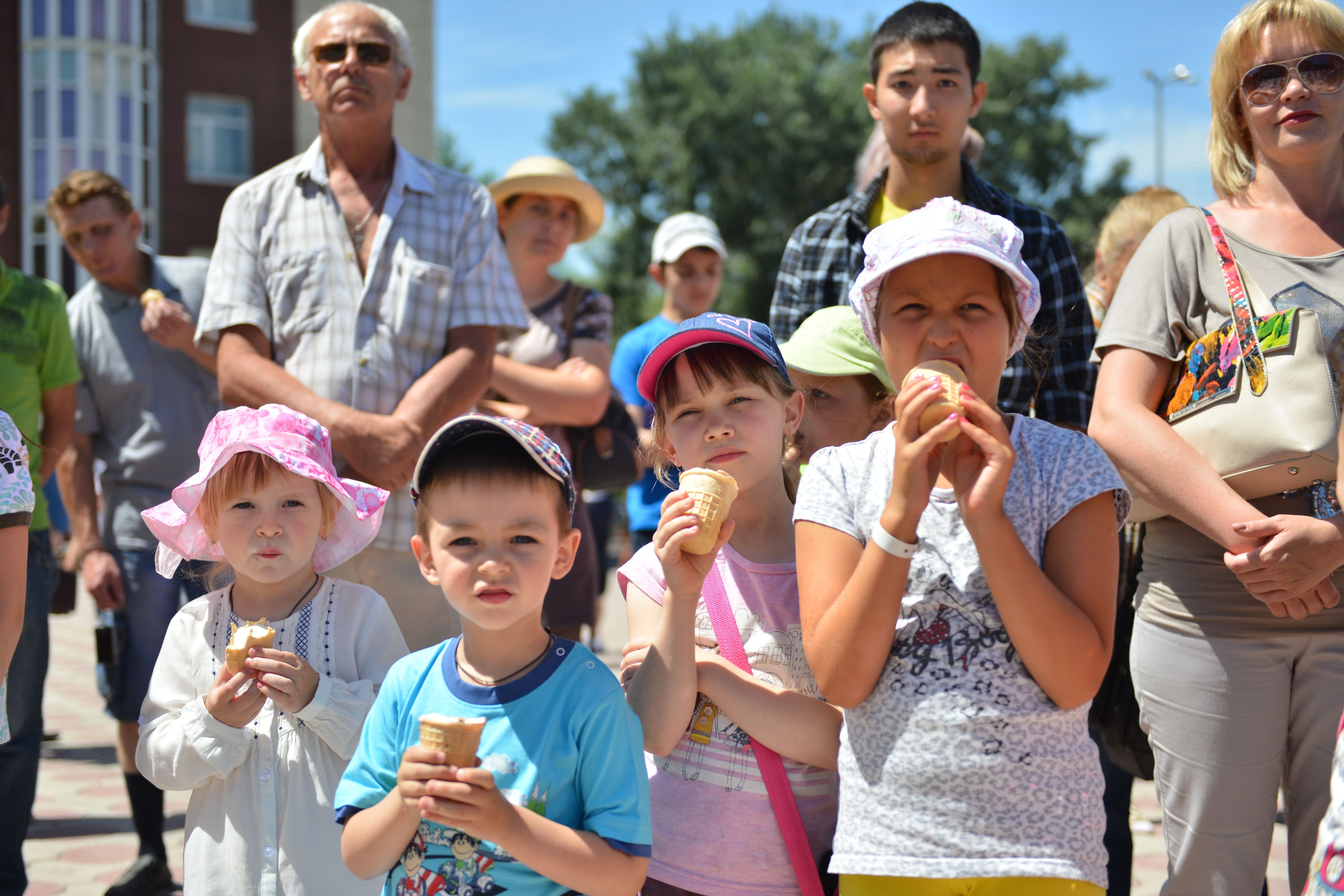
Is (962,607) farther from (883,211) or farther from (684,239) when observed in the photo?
(684,239)

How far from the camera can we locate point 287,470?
2707 mm

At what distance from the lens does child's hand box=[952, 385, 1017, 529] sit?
1873 mm

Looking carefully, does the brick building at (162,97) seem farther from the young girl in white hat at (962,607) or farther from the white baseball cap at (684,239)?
the young girl in white hat at (962,607)

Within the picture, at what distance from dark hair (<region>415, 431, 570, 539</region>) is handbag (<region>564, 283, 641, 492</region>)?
2.62 m

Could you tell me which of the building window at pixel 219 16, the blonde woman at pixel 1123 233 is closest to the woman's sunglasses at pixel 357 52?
the blonde woman at pixel 1123 233

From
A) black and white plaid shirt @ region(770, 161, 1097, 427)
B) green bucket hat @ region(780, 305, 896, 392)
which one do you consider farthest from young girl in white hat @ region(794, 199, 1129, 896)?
black and white plaid shirt @ region(770, 161, 1097, 427)

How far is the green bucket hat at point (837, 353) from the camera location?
296 cm

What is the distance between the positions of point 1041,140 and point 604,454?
2654 centimetres

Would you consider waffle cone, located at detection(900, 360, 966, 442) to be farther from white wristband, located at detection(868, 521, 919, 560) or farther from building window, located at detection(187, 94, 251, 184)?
building window, located at detection(187, 94, 251, 184)

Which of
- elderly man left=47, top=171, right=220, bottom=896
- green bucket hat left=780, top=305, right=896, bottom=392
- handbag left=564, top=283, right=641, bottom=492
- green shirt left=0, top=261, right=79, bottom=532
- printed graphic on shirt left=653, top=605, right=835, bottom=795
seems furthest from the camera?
handbag left=564, top=283, right=641, bottom=492

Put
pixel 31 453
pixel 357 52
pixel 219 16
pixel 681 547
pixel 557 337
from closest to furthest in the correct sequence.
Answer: pixel 681 547
pixel 357 52
pixel 31 453
pixel 557 337
pixel 219 16

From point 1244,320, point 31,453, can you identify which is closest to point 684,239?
point 31,453

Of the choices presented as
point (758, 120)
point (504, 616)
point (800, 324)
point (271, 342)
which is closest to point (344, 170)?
point (271, 342)

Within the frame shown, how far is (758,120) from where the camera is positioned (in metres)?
28.5
